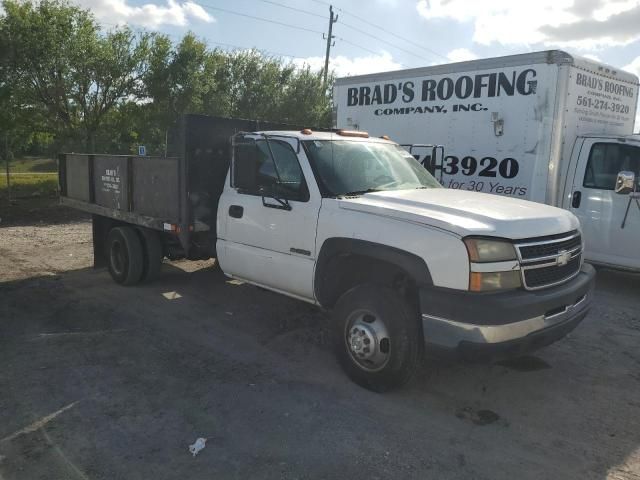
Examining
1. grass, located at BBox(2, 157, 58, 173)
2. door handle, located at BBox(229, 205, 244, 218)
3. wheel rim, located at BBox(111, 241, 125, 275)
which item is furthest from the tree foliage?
grass, located at BBox(2, 157, 58, 173)

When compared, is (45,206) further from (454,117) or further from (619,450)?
(619,450)

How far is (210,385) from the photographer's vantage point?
421 centimetres

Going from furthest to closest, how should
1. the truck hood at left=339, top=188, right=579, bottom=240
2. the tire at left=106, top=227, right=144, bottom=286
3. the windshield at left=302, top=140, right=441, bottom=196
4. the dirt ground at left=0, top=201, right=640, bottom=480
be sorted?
1. the tire at left=106, top=227, right=144, bottom=286
2. the windshield at left=302, top=140, right=441, bottom=196
3. the truck hood at left=339, top=188, right=579, bottom=240
4. the dirt ground at left=0, top=201, right=640, bottom=480

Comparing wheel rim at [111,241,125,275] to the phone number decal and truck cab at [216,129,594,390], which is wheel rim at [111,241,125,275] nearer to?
truck cab at [216,129,594,390]

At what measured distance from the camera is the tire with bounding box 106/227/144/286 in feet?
22.6

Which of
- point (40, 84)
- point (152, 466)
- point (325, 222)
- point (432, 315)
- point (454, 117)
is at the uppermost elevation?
point (40, 84)

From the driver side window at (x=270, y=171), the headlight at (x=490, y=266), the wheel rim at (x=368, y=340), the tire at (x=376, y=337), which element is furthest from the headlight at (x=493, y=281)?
the driver side window at (x=270, y=171)

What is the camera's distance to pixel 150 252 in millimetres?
6891

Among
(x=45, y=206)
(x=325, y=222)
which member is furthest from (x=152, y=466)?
(x=45, y=206)

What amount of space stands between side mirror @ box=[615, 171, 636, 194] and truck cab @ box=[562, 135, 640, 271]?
1.07 feet

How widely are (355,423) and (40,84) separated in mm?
13774

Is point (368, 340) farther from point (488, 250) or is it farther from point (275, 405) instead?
point (488, 250)

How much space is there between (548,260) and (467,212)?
66 centimetres

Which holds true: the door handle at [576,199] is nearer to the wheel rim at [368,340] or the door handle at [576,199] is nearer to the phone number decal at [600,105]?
the phone number decal at [600,105]
